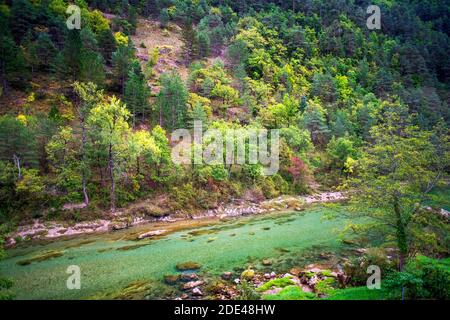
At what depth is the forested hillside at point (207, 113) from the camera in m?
15.8

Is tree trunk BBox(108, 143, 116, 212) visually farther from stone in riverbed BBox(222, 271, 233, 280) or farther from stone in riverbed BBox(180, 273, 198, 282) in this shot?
stone in riverbed BBox(222, 271, 233, 280)

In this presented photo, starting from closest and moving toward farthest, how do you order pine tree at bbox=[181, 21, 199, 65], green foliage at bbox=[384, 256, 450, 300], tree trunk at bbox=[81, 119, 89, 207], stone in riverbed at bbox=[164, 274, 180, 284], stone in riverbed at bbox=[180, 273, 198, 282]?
green foliage at bbox=[384, 256, 450, 300], stone in riverbed at bbox=[164, 274, 180, 284], stone in riverbed at bbox=[180, 273, 198, 282], tree trunk at bbox=[81, 119, 89, 207], pine tree at bbox=[181, 21, 199, 65]

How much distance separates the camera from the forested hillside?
15.8 m

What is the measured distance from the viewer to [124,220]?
30531mm

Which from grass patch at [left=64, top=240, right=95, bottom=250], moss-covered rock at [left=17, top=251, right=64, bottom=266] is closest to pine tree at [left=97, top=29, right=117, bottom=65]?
grass patch at [left=64, top=240, right=95, bottom=250]

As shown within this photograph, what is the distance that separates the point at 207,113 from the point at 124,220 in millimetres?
28128

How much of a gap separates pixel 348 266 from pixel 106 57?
191 feet

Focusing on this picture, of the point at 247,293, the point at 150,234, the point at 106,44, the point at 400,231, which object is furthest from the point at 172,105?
the point at 400,231

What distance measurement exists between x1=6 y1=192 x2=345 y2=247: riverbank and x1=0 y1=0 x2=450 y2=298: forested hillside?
918 mm

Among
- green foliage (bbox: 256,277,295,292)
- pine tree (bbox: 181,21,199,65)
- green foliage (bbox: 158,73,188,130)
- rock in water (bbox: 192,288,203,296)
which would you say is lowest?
rock in water (bbox: 192,288,203,296)

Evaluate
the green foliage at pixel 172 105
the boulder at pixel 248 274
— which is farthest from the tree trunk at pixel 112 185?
the boulder at pixel 248 274

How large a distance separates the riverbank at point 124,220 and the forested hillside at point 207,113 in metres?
0.92

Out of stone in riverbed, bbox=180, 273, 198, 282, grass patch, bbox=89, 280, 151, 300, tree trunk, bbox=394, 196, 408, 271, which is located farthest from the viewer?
stone in riverbed, bbox=180, 273, 198, 282
